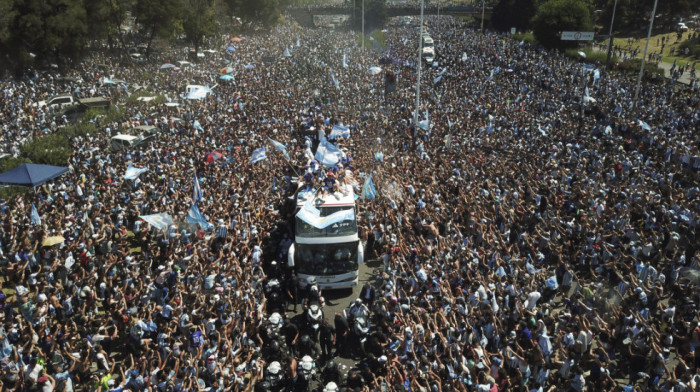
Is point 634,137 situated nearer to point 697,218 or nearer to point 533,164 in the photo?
point 533,164

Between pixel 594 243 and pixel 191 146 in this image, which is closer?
pixel 594 243

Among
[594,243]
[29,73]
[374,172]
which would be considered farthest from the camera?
[29,73]

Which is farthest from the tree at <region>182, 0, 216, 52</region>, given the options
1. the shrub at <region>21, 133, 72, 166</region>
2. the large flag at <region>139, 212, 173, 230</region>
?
the large flag at <region>139, 212, 173, 230</region>

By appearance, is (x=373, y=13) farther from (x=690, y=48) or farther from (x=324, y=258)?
(x=324, y=258)

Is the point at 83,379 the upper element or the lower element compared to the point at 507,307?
lower

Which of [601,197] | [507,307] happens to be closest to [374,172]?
[601,197]

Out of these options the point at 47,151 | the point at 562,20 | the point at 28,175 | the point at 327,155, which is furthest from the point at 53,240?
the point at 562,20

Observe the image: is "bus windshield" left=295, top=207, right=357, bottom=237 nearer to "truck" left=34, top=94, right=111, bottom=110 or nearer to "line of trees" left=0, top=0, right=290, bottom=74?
"truck" left=34, top=94, right=111, bottom=110
